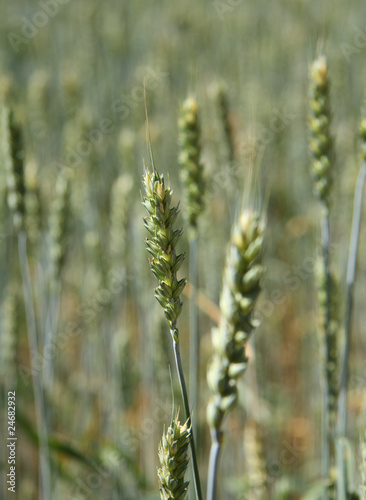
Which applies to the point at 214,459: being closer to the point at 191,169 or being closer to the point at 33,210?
the point at 191,169

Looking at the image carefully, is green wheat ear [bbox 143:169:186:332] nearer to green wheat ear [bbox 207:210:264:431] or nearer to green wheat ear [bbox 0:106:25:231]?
green wheat ear [bbox 207:210:264:431]

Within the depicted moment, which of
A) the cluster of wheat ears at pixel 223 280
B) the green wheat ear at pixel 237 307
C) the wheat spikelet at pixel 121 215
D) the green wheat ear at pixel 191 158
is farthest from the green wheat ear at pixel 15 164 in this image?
the green wheat ear at pixel 237 307

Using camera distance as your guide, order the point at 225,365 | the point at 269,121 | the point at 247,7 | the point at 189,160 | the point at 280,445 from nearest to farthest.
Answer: the point at 225,365
the point at 189,160
the point at 280,445
the point at 269,121
the point at 247,7

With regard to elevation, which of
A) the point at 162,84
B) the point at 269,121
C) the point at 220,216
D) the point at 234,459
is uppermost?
the point at 162,84

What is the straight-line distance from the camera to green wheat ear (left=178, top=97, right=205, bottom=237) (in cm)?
119

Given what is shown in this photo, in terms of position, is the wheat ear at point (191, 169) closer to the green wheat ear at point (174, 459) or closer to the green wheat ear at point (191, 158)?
the green wheat ear at point (191, 158)

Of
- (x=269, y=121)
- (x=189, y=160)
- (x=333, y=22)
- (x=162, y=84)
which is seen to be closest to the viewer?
(x=189, y=160)

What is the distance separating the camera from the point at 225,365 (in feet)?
2.29

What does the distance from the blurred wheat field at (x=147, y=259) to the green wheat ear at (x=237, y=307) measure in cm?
4

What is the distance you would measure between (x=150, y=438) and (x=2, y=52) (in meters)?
3.56

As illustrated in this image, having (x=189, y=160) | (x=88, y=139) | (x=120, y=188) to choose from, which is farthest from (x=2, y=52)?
(x=189, y=160)

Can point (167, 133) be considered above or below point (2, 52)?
below

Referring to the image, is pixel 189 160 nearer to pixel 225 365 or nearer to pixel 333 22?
pixel 225 365

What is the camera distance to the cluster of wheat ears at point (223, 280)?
0.67m
